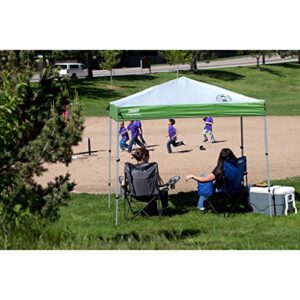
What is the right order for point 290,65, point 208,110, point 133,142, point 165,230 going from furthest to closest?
1. point 290,65
2. point 133,142
3. point 208,110
4. point 165,230

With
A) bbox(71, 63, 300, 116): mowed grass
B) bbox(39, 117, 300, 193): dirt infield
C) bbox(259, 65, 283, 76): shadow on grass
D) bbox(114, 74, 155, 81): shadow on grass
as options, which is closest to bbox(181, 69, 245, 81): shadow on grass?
bbox(71, 63, 300, 116): mowed grass

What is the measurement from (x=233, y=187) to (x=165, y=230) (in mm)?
2293

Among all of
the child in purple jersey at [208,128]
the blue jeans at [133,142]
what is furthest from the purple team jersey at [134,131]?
the child in purple jersey at [208,128]

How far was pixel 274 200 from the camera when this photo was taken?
515 inches

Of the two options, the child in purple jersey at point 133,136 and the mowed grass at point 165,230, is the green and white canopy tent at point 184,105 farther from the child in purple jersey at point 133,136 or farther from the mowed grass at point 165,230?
the child in purple jersey at point 133,136

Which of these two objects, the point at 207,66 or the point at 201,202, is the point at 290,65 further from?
the point at 201,202

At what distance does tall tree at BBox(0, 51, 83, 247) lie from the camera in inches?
317

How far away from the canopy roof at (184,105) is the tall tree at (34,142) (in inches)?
159

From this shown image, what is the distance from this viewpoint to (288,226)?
39.2ft

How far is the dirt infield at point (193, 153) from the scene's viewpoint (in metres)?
18.2

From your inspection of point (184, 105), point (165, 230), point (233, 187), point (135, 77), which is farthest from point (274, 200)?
point (135, 77)

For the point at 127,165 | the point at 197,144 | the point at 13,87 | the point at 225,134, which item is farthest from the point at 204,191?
the point at 225,134

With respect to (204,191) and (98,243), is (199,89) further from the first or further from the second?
(98,243)

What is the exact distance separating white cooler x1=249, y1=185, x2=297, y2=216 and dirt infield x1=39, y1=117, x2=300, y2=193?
3218 millimetres
